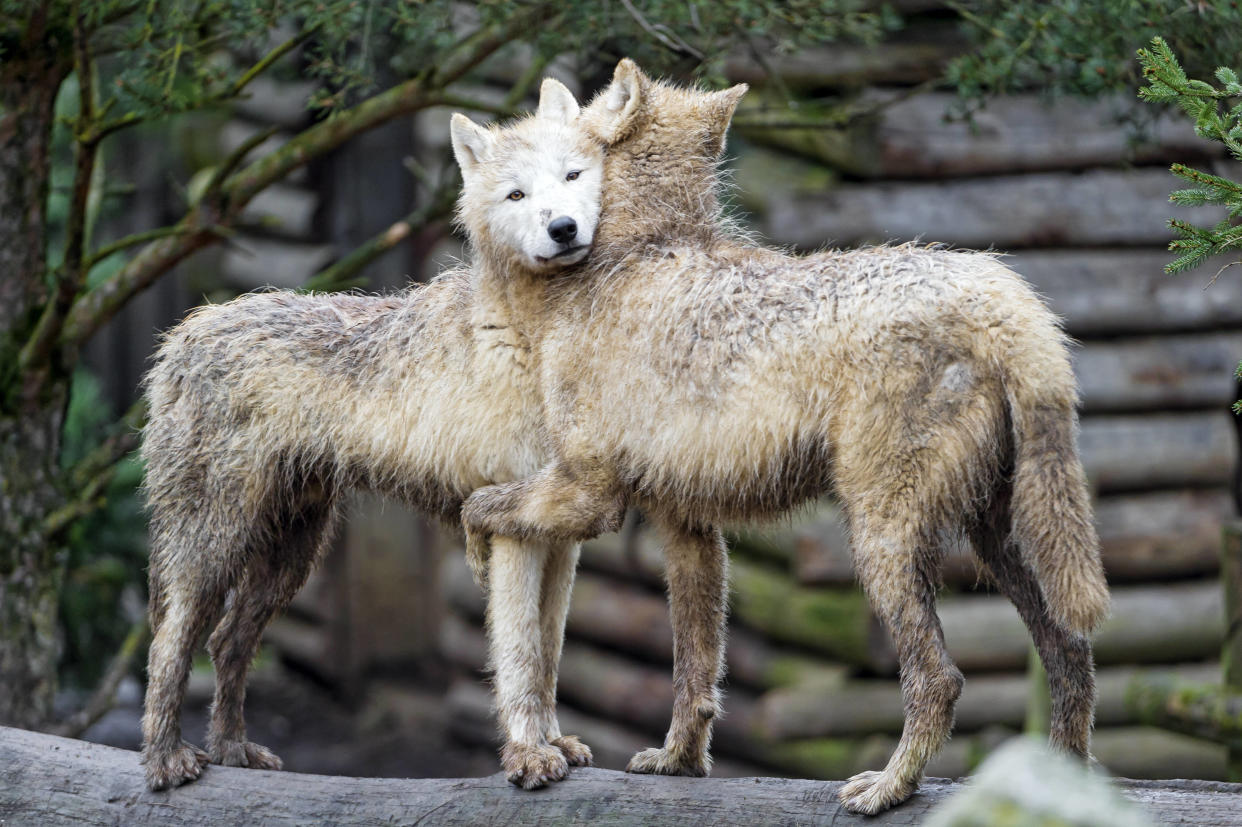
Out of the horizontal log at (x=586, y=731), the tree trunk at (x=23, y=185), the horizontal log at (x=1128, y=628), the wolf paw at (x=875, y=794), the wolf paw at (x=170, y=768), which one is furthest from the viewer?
the horizontal log at (x=586, y=731)

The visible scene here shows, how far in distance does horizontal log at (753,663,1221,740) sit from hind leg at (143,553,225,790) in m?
3.70

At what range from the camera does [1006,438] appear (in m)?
3.43

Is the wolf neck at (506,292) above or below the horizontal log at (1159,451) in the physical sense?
above

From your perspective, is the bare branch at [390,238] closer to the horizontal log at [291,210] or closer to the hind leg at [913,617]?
the hind leg at [913,617]

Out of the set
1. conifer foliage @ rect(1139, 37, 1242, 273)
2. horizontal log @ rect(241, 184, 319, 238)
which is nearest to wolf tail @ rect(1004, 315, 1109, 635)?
conifer foliage @ rect(1139, 37, 1242, 273)

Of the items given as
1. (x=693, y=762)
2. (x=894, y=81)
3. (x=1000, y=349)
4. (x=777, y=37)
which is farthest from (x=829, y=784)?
(x=894, y=81)

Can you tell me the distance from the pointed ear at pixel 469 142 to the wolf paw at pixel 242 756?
217 cm

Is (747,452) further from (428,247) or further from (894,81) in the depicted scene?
(428,247)

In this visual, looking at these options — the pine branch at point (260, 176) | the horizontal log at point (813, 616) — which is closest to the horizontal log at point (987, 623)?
the horizontal log at point (813, 616)

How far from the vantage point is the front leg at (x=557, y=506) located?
3.90m

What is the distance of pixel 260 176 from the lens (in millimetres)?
5660

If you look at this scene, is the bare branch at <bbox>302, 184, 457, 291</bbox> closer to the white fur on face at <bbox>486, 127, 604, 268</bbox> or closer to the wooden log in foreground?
the white fur on face at <bbox>486, 127, 604, 268</bbox>

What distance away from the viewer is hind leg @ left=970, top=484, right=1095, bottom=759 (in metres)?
3.56

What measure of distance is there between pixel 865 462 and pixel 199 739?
739 cm
